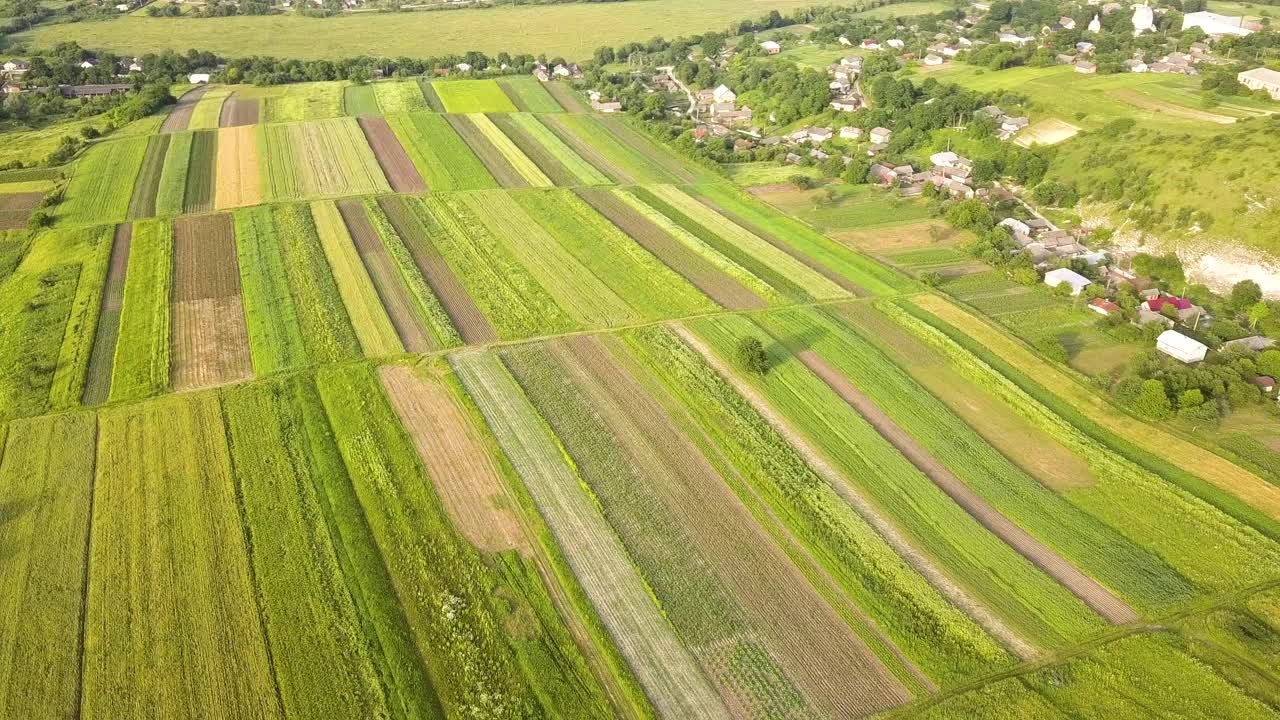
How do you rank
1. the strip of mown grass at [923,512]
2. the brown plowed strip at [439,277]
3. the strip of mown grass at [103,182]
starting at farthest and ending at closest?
1. the strip of mown grass at [103,182]
2. the brown plowed strip at [439,277]
3. the strip of mown grass at [923,512]

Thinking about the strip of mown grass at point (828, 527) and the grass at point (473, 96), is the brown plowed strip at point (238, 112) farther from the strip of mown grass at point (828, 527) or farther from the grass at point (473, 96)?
the strip of mown grass at point (828, 527)

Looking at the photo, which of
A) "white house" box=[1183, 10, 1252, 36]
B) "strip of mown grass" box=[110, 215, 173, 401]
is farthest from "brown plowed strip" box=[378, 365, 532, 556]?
"white house" box=[1183, 10, 1252, 36]

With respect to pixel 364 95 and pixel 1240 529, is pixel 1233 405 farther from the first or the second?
pixel 364 95

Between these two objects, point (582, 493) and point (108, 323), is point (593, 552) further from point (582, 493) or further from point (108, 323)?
point (108, 323)

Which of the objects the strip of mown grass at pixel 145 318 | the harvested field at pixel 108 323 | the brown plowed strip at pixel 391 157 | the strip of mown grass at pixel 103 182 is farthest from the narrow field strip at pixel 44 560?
the brown plowed strip at pixel 391 157

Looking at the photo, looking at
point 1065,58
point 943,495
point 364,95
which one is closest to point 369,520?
point 943,495

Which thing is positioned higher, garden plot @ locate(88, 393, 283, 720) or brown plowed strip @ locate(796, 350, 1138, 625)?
garden plot @ locate(88, 393, 283, 720)

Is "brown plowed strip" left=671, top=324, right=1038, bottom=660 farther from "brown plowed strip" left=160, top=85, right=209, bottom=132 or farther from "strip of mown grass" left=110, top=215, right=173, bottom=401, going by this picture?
"brown plowed strip" left=160, top=85, right=209, bottom=132
